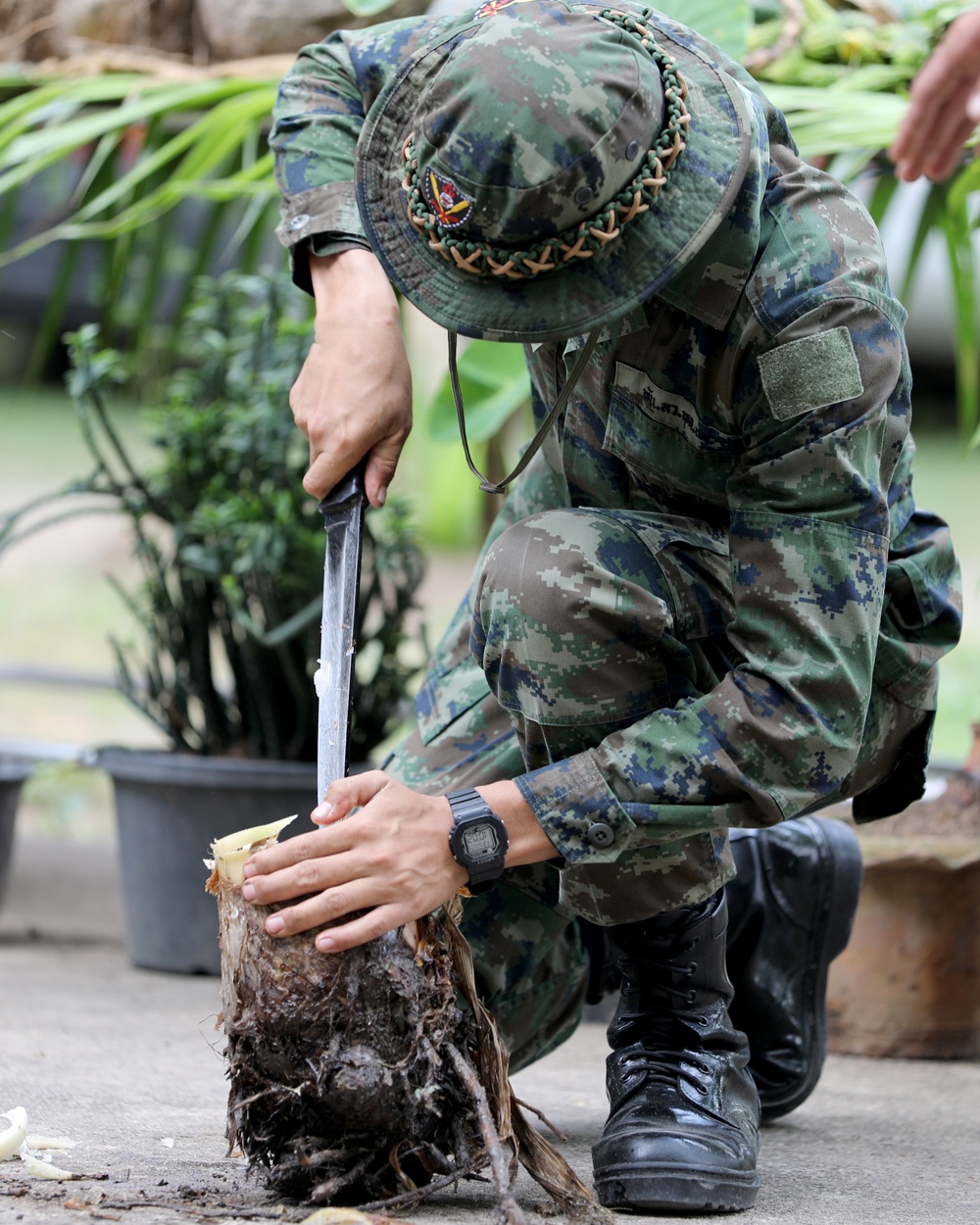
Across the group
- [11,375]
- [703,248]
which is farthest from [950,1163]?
[11,375]

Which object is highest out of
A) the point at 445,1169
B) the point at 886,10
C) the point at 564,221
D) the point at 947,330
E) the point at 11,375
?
the point at 564,221

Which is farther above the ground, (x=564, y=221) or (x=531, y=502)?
(x=564, y=221)

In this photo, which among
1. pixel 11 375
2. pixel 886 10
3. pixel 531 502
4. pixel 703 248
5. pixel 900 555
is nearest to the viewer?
pixel 703 248

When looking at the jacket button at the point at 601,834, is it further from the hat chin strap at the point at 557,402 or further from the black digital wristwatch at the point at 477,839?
the hat chin strap at the point at 557,402

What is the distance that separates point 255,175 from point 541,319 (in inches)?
63.9

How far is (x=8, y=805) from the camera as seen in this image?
285 cm

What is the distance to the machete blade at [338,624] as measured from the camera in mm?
1288

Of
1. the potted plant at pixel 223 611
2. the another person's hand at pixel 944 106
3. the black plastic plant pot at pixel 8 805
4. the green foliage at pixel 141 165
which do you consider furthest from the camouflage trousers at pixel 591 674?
the black plastic plant pot at pixel 8 805

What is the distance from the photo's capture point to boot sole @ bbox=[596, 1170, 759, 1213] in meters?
1.25

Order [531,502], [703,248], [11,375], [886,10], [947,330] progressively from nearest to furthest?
[703,248] < [531,502] < [886,10] < [947,330] < [11,375]

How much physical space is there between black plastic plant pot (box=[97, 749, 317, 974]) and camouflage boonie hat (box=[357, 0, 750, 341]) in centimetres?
140

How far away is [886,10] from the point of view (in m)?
2.93

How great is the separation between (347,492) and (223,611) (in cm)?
127

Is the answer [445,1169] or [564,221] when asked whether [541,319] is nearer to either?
[564,221]
